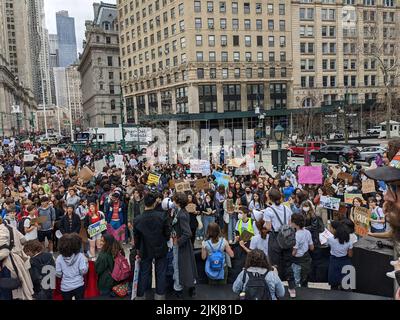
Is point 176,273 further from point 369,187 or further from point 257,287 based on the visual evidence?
point 369,187

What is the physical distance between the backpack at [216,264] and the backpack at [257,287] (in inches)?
56.2

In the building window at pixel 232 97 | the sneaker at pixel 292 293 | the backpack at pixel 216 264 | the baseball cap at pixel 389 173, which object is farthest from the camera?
the building window at pixel 232 97

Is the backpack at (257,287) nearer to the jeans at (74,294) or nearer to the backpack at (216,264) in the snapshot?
the backpack at (216,264)

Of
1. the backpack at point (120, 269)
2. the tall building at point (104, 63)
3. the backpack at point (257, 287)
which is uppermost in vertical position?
the tall building at point (104, 63)

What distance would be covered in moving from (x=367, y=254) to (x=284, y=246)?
4.25ft

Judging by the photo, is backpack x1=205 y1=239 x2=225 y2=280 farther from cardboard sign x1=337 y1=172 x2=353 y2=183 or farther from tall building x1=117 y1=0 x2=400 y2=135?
tall building x1=117 y1=0 x2=400 y2=135

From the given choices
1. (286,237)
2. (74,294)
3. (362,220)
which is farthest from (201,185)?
(74,294)

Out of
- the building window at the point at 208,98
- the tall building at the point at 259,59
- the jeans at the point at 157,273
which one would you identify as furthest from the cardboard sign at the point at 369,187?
the building window at the point at 208,98

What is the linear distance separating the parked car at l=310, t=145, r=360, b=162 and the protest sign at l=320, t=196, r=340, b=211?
19286 mm

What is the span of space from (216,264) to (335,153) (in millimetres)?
25441

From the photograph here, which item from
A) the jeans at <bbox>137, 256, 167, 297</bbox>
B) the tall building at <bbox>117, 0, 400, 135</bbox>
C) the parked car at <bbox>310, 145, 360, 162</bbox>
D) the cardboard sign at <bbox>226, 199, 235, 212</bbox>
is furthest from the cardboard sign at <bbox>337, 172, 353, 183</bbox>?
the tall building at <bbox>117, 0, 400, 135</bbox>

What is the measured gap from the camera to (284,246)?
20.6ft

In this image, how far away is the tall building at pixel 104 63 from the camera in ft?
307
